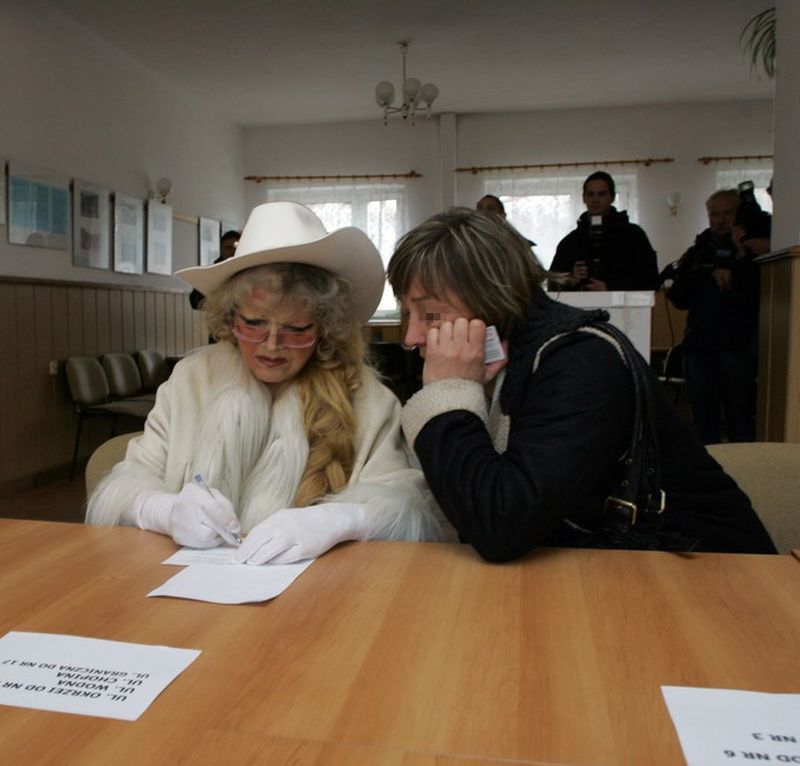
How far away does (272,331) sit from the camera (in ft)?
5.23

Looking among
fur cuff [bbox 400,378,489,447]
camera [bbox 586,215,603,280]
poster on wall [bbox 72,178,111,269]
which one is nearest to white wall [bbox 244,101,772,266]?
poster on wall [bbox 72,178,111,269]

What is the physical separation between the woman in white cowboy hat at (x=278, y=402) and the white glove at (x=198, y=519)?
0.52 feet

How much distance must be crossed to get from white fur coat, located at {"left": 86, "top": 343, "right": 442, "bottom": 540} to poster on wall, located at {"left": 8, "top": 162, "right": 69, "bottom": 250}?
3552 mm

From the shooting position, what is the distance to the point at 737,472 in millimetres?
1543

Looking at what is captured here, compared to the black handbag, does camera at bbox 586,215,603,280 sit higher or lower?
higher

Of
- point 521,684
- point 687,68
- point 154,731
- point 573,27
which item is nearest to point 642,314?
point 521,684

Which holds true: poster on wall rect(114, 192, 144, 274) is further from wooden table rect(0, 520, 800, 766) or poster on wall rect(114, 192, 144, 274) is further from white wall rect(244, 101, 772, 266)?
wooden table rect(0, 520, 800, 766)

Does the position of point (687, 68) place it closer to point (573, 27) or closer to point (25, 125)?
point (573, 27)

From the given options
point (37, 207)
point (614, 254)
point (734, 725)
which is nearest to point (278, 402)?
point (734, 725)

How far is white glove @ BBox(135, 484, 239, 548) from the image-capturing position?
126 centimetres

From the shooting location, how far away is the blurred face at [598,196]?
4.24 m

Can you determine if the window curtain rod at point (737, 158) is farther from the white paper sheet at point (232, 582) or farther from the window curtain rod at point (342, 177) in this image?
the white paper sheet at point (232, 582)

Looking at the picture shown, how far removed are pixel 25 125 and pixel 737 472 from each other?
4.69m

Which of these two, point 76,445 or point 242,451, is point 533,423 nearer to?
point 242,451
